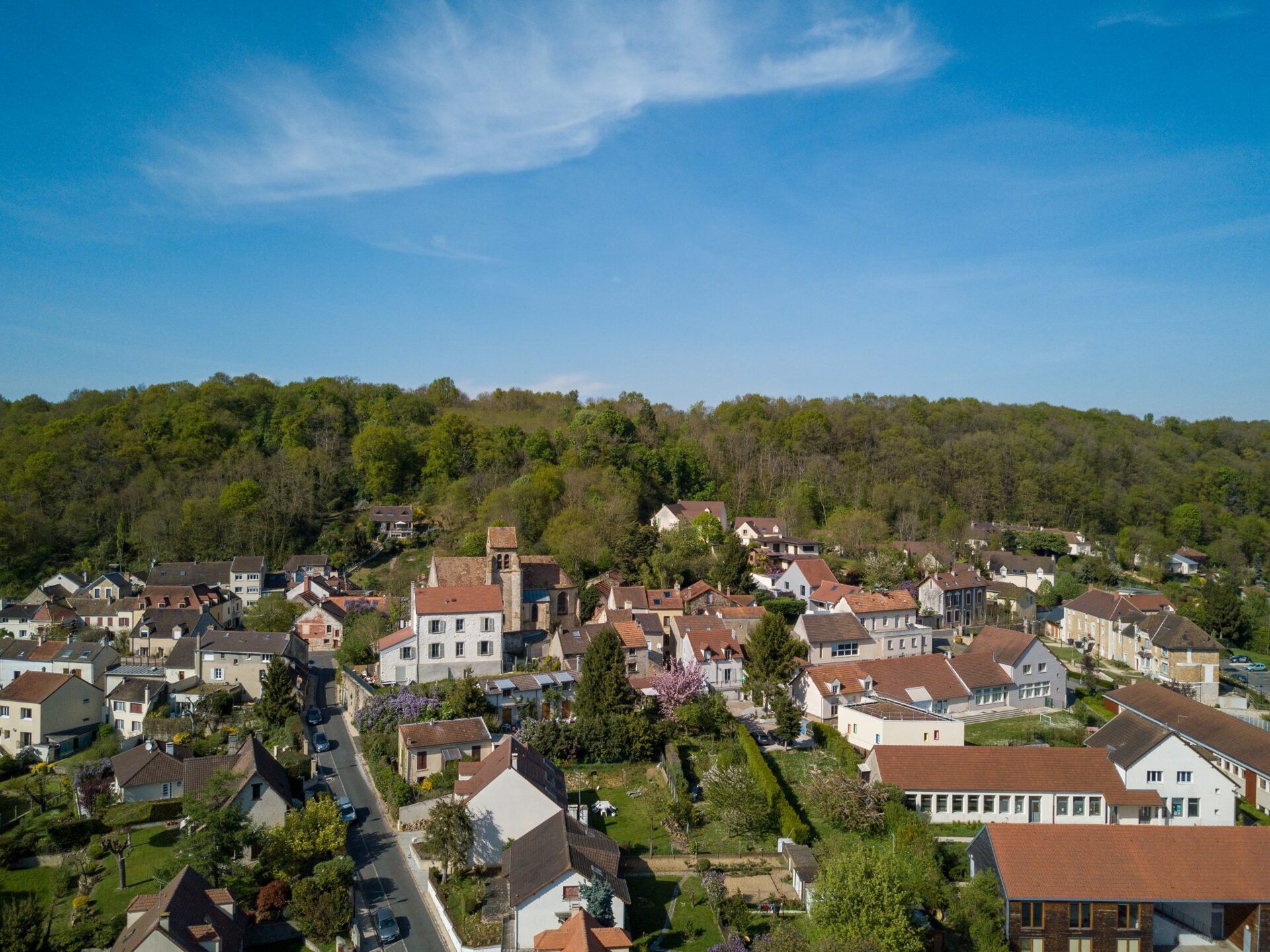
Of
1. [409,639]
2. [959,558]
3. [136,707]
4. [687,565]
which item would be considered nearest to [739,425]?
[959,558]

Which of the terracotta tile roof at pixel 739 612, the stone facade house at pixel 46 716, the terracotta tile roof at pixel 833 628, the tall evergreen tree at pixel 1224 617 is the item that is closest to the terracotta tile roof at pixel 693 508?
the terracotta tile roof at pixel 739 612

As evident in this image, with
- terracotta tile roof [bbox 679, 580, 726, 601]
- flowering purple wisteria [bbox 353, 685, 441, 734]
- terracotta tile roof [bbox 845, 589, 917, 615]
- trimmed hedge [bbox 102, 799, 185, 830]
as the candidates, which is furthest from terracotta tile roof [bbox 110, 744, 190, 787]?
terracotta tile roof [bbox 845, 589, 917, 615]

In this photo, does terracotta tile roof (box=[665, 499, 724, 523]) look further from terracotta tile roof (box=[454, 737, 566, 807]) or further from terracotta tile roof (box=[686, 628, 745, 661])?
terracotta tile roof (box=[454, 737, 566, 807])

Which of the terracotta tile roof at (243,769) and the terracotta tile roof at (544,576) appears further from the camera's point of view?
the terracotta tile roof at (544,576)

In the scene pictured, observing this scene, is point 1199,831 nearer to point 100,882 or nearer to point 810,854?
point 810,854

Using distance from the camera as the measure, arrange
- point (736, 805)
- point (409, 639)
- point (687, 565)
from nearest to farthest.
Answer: point (736, 805) < point (409, 639) < point (687, 565)

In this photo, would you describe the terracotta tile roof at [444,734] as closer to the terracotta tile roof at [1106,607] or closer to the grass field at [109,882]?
the grass field at [109,882]

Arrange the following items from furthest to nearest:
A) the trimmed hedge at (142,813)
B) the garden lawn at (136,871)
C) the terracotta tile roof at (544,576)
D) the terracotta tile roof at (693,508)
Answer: the terracotta tile roof at (693,508) < the terracotta tile roof at (544,576) < the trimmed hedge at (142,813) < the garden lawn at (136,871)
